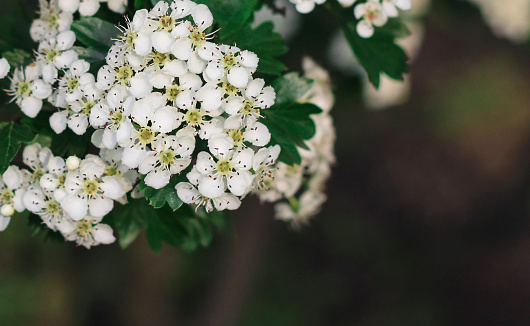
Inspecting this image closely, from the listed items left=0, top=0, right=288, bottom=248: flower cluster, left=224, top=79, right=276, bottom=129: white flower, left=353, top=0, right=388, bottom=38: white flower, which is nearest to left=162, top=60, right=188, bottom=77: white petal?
left=0, top=0, right=288, bottom=248: flower cluster

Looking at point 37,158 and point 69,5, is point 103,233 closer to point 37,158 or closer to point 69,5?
point 37,158

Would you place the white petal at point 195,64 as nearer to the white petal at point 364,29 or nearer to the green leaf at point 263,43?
the green leaf at point 263,43

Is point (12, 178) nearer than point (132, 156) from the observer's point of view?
No

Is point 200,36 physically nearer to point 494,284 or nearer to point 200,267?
point 200,267

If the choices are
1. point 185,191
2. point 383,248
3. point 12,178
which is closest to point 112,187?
point 185,191

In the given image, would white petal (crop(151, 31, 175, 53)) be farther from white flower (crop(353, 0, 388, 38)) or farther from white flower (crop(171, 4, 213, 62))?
white flower (crop(353, 0, 388, 38))

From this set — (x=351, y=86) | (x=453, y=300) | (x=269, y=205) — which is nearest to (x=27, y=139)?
(x=351, y=86)
